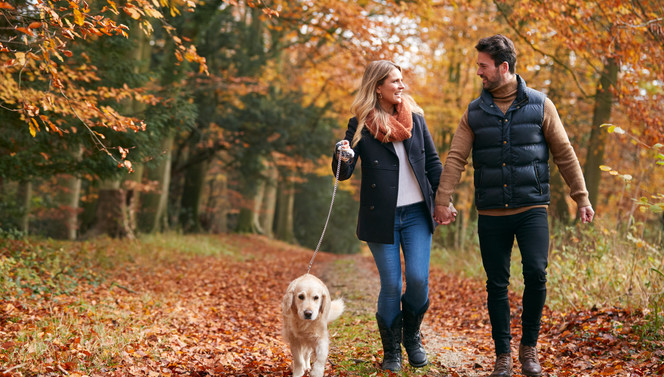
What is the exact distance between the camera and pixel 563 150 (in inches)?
156

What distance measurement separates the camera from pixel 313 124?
20828 millimetres

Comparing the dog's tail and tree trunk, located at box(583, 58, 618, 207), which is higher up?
tree trunk, located at box(583, 58, 618, 207)

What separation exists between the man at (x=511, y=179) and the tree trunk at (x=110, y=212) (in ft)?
36.6

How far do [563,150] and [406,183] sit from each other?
3.87ft

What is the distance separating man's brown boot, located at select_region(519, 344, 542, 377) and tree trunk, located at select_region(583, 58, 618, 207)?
24.5 feet

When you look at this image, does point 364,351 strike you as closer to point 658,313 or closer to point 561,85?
point 658,313

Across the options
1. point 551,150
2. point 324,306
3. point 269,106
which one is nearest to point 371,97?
point 551,150

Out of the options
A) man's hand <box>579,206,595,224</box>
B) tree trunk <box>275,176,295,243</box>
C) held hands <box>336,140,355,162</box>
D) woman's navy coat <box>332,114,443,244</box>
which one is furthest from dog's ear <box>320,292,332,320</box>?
tree trunk <box>275,176,295,243</box>

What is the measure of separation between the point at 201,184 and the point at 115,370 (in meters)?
16.6

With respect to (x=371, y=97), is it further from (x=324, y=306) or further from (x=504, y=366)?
(x=504, y=366)

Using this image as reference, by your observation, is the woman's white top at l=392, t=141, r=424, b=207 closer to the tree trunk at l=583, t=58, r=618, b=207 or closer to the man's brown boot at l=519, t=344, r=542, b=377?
the man's brown boot at l=519, t=344, r=542, b=377

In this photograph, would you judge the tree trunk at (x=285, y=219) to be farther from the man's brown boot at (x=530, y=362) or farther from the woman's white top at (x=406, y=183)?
the man's brown boot at (x=530, y=362)

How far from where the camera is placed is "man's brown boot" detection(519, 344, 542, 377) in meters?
4.00

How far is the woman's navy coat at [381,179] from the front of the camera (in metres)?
4.23
